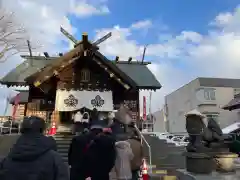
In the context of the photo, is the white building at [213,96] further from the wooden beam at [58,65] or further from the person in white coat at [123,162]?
the person in white coat at [123,162]

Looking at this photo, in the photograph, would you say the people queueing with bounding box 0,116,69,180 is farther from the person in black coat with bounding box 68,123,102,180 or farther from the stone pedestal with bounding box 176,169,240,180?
the stone pedestal with bounding box 176,169,240,180

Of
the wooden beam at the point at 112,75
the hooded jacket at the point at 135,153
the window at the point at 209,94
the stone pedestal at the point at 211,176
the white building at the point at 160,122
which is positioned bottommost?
the stone pedestal at the point at 211,176

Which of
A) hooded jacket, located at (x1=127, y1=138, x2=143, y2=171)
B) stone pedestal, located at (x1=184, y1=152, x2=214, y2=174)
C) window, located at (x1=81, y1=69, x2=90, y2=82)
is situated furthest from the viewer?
window, located at (x1=81, y1=69, x2=90, y2=82)

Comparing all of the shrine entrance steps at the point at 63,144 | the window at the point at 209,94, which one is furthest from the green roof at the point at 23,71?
the window at the point at 209,94

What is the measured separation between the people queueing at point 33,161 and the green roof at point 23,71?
14.9m

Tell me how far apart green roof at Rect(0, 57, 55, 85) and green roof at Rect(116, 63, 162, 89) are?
6698 mm

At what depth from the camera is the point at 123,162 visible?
5.05 metres

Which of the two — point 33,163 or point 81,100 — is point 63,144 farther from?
point 33,163

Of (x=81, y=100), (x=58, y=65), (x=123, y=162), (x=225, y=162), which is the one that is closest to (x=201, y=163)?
(x=225, y=162)

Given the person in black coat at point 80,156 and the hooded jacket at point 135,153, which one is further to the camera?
the hooded jacket at point 135,153

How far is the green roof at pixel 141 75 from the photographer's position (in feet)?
63.0

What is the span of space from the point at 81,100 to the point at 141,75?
717 cm

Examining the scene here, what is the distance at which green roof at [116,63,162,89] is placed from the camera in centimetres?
1919

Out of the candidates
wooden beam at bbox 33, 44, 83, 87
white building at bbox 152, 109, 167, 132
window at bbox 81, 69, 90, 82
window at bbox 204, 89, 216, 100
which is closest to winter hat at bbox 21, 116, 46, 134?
wooden beam at bbox 33, 44, 83, 87
